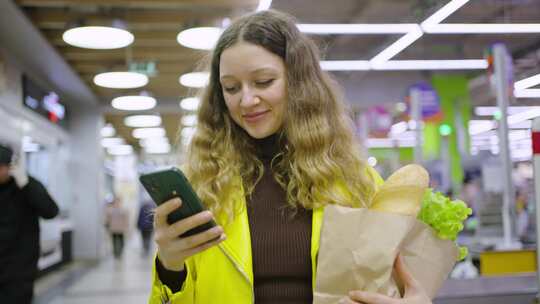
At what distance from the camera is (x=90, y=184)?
14312mm

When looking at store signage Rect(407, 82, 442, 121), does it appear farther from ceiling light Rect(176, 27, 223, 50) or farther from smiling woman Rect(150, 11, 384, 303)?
smiling woman Rect(150, 11, 384, 303)

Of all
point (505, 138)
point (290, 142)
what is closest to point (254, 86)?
point (290, 142)

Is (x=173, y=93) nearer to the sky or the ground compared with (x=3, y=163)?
nearer to the sky

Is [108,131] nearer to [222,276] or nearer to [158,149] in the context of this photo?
[158,149]

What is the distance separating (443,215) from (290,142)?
516 millimetres

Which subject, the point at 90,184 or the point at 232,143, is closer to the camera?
the point at 232,143

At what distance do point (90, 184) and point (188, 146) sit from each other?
13.2 meters

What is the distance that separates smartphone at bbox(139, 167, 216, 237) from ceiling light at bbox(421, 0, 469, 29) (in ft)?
14.0

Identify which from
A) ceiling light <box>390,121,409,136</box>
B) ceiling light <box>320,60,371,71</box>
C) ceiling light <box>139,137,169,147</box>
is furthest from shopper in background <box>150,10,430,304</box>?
ceiling light <box>139,137,169,147</box>

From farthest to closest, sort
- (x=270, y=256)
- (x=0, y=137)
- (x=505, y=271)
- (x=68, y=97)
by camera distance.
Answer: (x=68, y=97) → (x=0, y=137) → (x=505, y=271) → (x=270, y=256)

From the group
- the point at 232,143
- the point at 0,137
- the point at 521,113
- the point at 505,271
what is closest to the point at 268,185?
the point at 232,143

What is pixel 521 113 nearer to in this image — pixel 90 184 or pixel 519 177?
pixel 519 177

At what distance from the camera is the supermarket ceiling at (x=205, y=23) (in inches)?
254

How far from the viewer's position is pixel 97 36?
20.0ft
